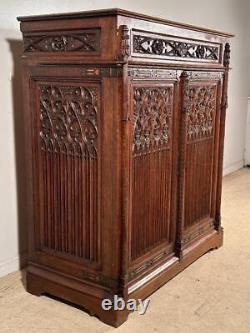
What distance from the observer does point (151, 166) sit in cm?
215

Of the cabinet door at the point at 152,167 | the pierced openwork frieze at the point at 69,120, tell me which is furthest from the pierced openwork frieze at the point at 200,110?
the pierced openwork frieze at the point at 69,120

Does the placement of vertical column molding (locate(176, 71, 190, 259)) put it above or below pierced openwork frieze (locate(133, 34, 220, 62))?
below

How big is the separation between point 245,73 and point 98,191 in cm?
354

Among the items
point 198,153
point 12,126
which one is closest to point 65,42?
point 12,126

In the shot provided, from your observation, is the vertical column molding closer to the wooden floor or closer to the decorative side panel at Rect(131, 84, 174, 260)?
the decorative side panel at Rect(131, 84, 174, 260)

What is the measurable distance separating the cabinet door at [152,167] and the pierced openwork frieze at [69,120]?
0.59 feet

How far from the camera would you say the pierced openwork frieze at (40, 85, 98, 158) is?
76.0 inches

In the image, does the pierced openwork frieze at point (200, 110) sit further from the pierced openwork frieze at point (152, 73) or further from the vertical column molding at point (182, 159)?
the pierced openwork frieze at point (152, 73)

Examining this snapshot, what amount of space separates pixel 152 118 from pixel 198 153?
1.84 feet

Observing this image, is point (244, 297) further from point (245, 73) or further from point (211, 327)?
point (245, 73)

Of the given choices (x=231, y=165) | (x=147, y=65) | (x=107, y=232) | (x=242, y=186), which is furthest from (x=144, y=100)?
(x=231, y=165)

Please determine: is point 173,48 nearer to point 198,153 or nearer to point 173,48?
point 173,48

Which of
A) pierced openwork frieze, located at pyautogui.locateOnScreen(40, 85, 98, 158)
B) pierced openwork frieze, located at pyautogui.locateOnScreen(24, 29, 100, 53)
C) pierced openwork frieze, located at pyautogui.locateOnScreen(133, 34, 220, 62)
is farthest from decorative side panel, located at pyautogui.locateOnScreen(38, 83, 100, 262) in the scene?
pierced openwork frieze, located at pyautogui.locateOnScreen(133, 34, 220, 62)

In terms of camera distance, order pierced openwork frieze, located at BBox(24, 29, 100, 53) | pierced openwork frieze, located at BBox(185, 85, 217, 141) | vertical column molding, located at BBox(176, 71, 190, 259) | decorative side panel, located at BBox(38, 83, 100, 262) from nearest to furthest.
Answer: pierced openwork frieze, located at BBox(24, 29, 100, 53)
decorative side panel, located at BBox(38, 83, 100, 262)
vertical column molding, located at BBox(176, 71, 190, 259)
pierced openwork frieze, located at BBox(185, 85, 217, 141)
